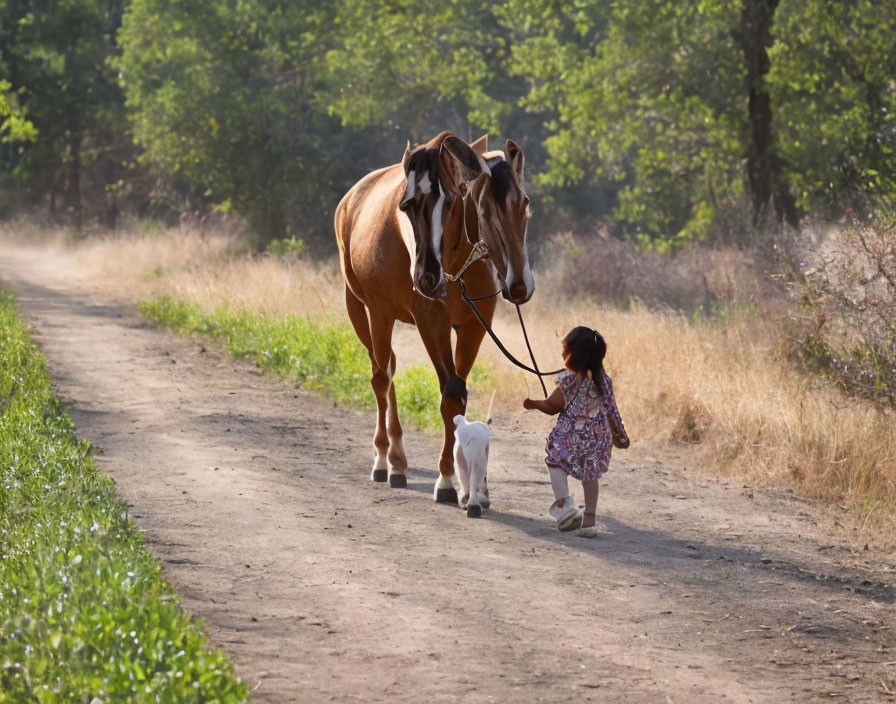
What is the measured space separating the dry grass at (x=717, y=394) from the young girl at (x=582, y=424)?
5.79 ft

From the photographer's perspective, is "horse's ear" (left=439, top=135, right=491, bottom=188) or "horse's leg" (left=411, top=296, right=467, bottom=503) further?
"horse's leg" (left=411, top=296, right=467, bottom=503)

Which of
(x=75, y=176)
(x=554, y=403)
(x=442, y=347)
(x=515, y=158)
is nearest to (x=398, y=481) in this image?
(x=442, y=347)

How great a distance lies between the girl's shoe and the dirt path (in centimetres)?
9

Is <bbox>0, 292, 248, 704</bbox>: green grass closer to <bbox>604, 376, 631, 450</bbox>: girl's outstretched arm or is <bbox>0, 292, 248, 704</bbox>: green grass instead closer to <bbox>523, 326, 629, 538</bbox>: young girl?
<bbox>523, 326, 629, 538</bbox>: young girl

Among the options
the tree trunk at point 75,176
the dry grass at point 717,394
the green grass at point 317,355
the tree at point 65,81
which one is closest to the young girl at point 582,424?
the dry grass at point 717,394

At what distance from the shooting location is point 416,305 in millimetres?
7980

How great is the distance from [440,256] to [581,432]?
1.32 meters

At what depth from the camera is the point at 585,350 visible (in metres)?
7.20

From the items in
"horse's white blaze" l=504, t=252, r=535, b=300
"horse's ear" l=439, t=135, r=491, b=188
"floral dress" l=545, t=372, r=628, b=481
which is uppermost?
"horse's ear" l=439, t=135, r=491, b=188

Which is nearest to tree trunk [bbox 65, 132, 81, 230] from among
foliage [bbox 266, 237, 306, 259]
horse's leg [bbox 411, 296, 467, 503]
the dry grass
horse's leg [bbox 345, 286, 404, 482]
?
foliage [bbox 266, 237, 306, 259]

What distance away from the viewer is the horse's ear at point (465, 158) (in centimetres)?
732

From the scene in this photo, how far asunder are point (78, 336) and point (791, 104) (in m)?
11.2

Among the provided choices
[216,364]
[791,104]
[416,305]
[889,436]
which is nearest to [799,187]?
[791,104]

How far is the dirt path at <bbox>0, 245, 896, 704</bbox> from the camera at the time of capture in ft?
16.3
